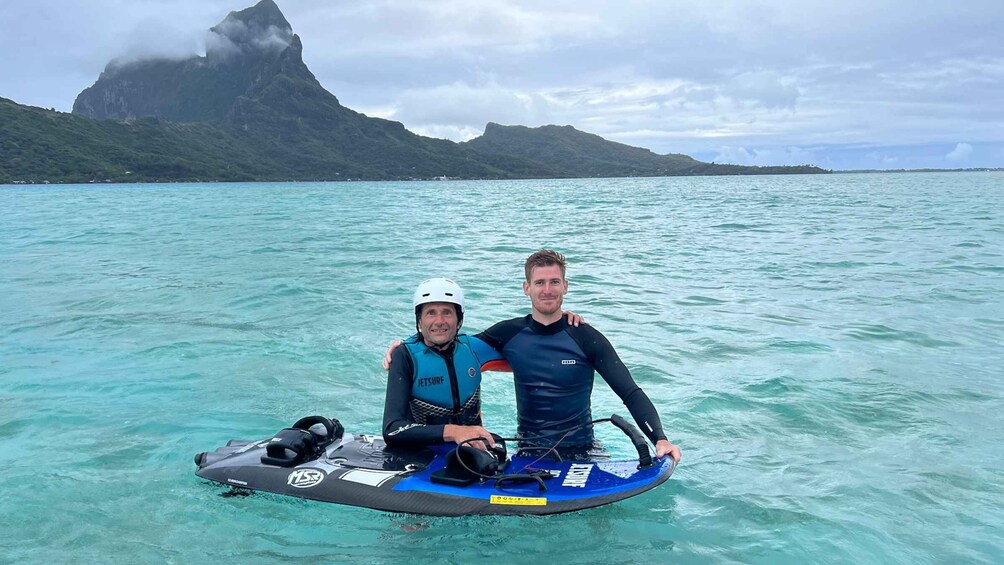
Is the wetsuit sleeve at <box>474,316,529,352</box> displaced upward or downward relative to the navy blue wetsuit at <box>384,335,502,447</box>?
upward

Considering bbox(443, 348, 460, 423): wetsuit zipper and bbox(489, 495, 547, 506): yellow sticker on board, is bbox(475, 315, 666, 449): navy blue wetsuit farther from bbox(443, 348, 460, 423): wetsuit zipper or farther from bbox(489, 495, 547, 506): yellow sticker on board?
bbox(489, 495, 547, 506): yellow sticker on board

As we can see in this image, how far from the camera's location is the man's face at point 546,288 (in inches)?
254

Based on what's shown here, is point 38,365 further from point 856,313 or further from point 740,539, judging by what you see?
point 856,313

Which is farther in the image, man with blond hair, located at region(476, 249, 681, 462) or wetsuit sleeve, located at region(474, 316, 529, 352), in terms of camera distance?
wetsuit sleeve, located at region(474, 316, 529, 352)

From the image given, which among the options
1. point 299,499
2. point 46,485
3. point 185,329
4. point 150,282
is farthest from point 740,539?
point 150,282

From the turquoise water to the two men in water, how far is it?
87 centimetres

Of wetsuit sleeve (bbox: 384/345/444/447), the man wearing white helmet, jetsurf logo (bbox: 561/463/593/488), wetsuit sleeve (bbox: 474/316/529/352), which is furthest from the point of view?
wetsuit sleeve (bbox: 474/316/529/352)

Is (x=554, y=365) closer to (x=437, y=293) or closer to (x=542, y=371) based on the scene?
(x=542, y=371)

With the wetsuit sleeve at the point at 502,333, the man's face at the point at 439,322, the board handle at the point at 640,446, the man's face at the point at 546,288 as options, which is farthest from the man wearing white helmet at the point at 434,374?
the board handle at the point at 640,446

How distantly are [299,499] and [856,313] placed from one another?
13.5 meters

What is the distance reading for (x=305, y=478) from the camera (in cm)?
663

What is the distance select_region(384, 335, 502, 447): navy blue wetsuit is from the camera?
6.54 metres

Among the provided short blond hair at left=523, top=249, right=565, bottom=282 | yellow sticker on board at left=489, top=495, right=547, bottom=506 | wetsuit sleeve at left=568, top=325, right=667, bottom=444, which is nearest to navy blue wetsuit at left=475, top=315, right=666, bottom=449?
wetsuit sleeve at left=568, top=325, right=667, bottom=444

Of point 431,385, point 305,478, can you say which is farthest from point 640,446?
point 305,478
